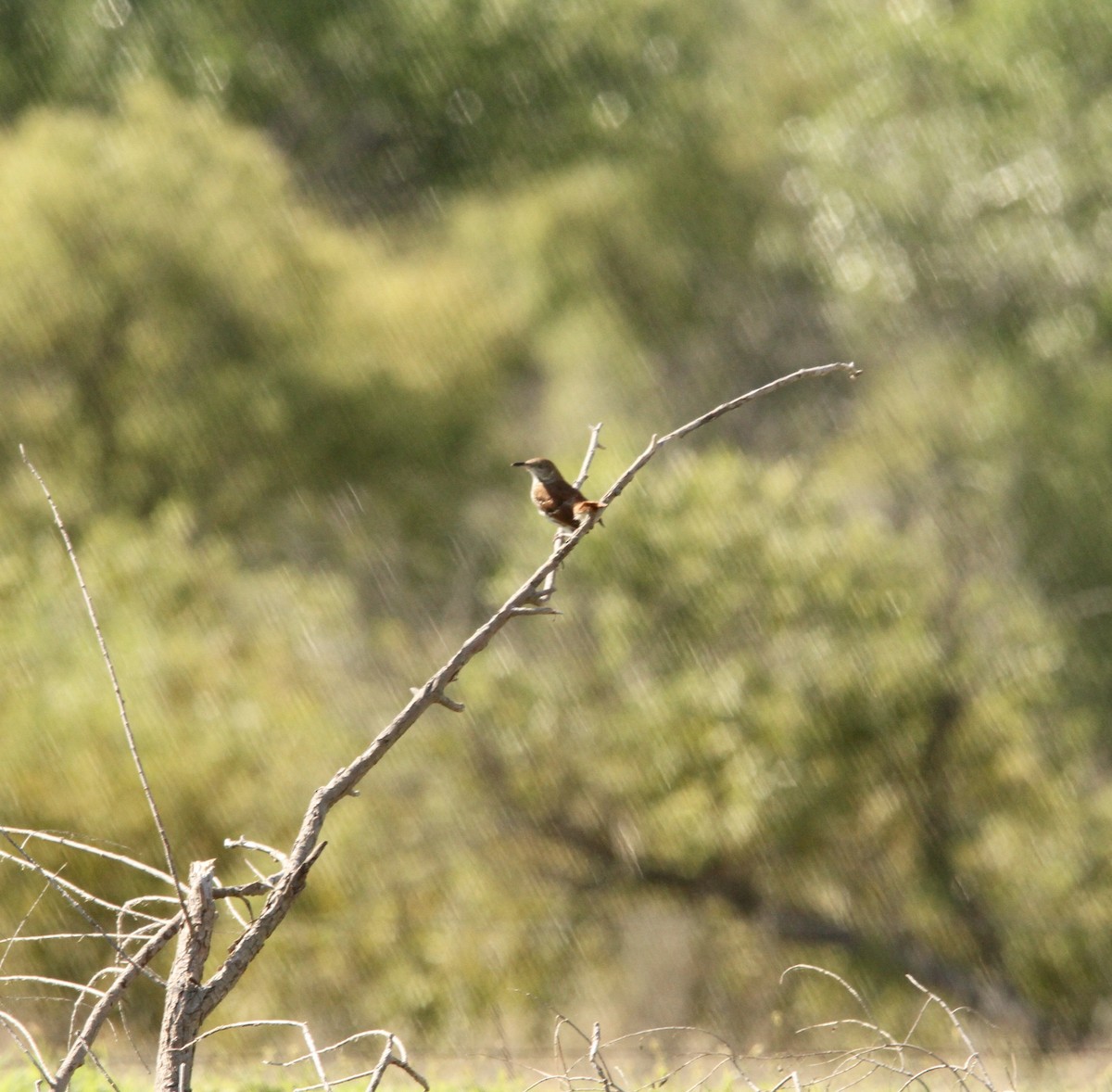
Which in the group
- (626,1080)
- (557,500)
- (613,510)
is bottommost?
(626,1080)

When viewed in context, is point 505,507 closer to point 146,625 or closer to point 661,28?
point 146,625

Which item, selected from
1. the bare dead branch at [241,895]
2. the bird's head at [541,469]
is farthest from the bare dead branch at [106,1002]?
the bird's head at [541,469]

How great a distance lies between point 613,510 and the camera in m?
9.11

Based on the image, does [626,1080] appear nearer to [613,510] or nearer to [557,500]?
[557,500]

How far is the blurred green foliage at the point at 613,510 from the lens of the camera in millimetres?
8500

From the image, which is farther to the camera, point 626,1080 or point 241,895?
point 626,1080

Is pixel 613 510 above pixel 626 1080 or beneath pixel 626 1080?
above

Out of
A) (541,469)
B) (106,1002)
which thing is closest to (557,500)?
(541,469)

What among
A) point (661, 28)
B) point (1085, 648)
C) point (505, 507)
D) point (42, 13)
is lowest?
point (1085, 648)

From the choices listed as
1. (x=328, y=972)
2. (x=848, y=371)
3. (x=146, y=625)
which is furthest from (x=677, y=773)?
(x=848, y=371)

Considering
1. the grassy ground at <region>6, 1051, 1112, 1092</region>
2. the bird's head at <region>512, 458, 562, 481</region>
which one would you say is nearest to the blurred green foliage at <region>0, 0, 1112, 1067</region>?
the grassy ground at <region>6, 1051, 1112, 1092</region>

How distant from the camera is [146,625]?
903cm

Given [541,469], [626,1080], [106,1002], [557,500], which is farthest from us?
[626,1080]

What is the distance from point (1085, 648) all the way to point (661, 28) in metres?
10.2
